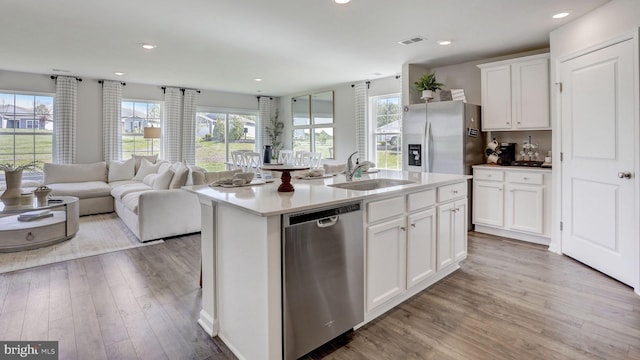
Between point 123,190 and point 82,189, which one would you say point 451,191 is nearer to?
point 123,190

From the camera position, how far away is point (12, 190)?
3875 mm

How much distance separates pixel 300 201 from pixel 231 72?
466 cm

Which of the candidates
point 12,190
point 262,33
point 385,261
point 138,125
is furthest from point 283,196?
point 138,125

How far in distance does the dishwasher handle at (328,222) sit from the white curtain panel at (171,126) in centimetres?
633

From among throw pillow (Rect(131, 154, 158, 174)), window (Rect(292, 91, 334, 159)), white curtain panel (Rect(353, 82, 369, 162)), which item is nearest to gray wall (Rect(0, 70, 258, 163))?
throw pillow (Rect(131, 154, 158, 174))

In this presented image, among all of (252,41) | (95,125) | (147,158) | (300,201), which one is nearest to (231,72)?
(252,41)

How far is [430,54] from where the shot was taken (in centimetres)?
461

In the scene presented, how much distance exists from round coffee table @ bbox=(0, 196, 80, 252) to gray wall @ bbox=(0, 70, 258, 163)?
2.44 metres

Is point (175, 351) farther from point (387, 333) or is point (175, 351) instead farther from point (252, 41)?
point (252, 41)

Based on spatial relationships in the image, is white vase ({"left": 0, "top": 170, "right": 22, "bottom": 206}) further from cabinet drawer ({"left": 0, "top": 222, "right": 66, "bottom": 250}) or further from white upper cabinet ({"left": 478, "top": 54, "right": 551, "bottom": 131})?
white upper cabinet ({"left": 478, "top": 54, "right": 551, "bottom": 131})

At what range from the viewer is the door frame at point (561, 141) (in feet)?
8.65

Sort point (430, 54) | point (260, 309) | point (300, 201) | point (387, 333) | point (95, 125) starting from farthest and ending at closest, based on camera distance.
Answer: point (95, 125) < point (430, 54) < point (387, 333) < point (300, 201) < point (260, 309)

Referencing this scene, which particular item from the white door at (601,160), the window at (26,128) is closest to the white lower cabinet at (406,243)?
the white door at (601,160)

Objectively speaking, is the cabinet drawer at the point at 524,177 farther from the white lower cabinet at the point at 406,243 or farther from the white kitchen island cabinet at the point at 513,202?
the white lower cabinet at the point at 406,243
